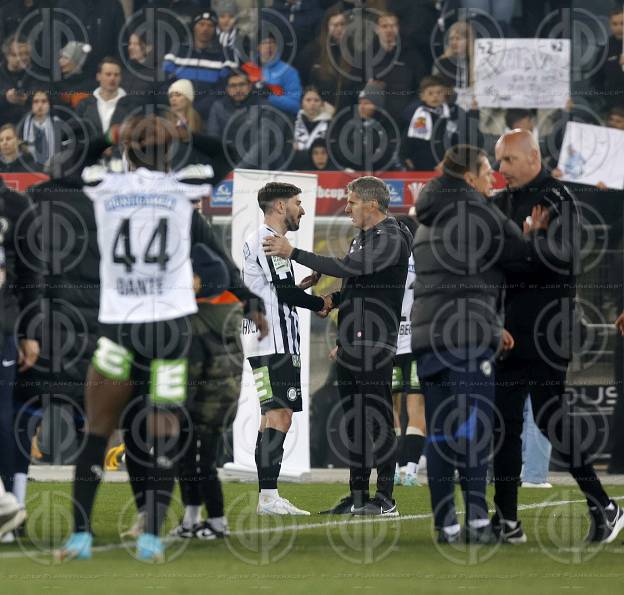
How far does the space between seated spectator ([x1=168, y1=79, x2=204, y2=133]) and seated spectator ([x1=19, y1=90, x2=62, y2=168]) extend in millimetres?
1087

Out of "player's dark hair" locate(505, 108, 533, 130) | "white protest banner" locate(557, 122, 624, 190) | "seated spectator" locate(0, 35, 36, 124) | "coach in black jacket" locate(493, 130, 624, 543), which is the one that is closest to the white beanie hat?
"seated spectator" locate(0, 35, 36, 124)

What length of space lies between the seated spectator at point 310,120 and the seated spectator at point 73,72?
6.48 feet

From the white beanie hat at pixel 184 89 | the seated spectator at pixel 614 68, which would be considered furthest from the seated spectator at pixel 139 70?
the seated spectator at pixel 614 68

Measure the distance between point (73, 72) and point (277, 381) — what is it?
5.84 metres

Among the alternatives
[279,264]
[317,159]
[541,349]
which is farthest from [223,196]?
[541,349]

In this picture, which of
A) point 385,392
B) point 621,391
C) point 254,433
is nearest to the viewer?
point 385,392

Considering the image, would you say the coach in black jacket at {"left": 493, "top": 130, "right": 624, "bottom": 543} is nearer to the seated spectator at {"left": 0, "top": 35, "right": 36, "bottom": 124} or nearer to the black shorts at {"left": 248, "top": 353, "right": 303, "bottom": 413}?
the black shorts at {"left": 248, "top": 353, "right": 303, "bottom": 413}

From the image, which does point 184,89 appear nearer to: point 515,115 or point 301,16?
point 301,16

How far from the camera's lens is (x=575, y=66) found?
40.8 ft

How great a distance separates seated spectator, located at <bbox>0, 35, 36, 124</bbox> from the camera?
12734mm

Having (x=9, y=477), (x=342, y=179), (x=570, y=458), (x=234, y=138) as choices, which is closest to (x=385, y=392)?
(x=570, y=458)

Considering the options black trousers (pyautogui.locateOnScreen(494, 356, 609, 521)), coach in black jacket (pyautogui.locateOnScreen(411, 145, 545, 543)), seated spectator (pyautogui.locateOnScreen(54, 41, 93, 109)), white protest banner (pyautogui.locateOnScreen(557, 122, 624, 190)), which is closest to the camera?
coach in black jacket (pyautogui.locateOnScreen(411, 145, 545, 543))

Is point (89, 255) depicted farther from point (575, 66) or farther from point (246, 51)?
point (575, 66)

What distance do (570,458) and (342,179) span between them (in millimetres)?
5501
